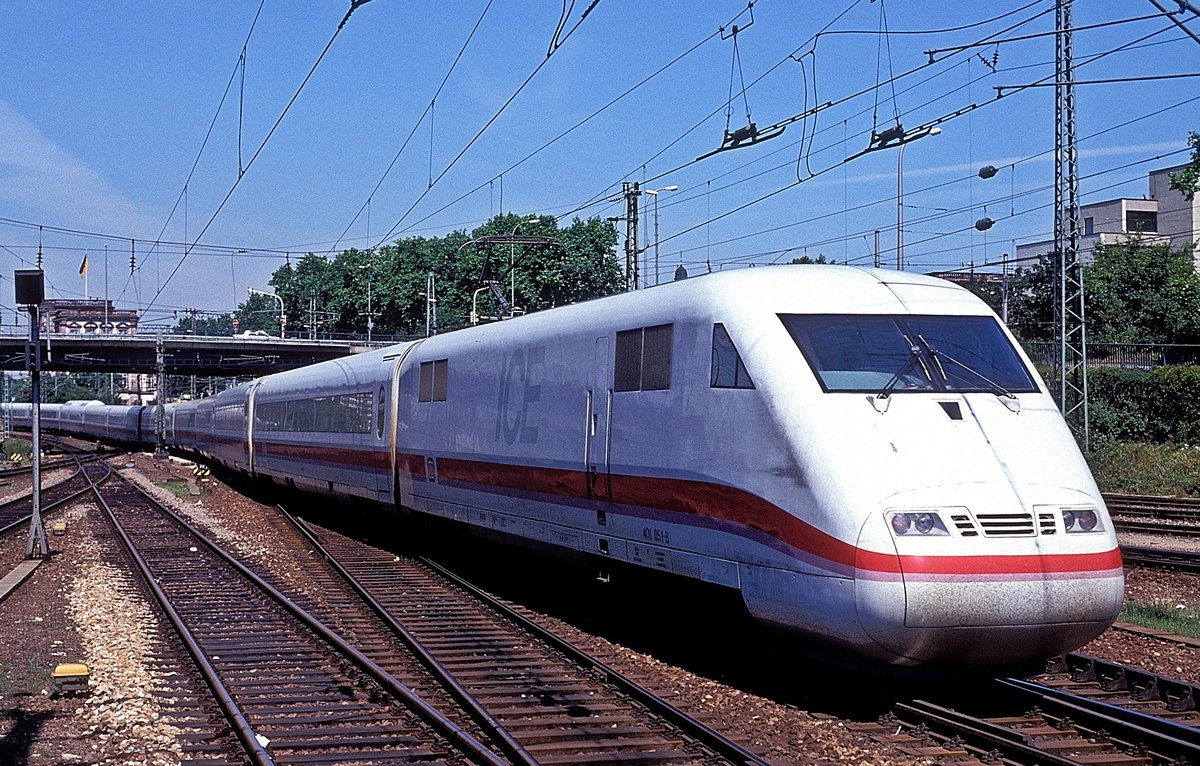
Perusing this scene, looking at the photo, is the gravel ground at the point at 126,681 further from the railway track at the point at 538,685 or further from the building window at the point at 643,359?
the building window at the point at 643,359

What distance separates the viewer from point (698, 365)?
33.0ft

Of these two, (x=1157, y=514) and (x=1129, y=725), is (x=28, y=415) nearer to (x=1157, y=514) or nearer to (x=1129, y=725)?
(x=1157, y=514)

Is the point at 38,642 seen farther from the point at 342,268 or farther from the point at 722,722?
the point at 342,268

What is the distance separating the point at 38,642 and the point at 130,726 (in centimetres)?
393

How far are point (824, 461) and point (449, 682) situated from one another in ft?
11.2

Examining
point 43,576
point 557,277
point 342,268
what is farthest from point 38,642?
point 342,268

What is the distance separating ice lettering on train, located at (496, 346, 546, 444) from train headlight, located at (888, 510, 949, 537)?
568 cm

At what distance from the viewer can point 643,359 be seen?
1100 centimetres

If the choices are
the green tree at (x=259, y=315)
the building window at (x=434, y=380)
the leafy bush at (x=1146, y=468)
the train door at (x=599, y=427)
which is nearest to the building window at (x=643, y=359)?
the train door at (x=599, y=427)

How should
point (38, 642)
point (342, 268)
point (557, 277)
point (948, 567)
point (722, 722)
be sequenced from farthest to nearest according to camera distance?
point (342, 268), point (557, 277), point (38, 642), point (722, 722), point (948, 567)

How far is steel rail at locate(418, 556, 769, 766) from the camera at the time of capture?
7456 millimetres

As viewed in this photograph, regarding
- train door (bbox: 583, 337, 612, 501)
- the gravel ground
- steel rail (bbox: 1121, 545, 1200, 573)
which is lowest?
the gravel ground

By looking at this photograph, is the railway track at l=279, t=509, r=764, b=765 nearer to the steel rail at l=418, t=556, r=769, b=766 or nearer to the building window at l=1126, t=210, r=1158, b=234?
the steel rail at l=418, t=556, r=769, b=766

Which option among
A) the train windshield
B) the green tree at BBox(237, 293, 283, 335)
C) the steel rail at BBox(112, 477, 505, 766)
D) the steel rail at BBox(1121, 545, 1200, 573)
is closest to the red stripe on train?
the train windshield
